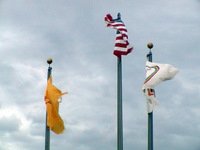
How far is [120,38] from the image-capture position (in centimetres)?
2523

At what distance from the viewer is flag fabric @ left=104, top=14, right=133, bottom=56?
979 inches

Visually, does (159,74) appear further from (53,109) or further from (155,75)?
(53,109)

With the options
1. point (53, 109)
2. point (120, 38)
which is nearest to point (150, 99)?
point (120, 38)

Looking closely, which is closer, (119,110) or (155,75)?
(119,110)

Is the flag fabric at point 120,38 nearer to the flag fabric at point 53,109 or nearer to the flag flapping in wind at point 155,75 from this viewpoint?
the flag flapping in wind at point 155,75

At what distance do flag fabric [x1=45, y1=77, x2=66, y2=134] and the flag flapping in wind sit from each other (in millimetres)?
4870

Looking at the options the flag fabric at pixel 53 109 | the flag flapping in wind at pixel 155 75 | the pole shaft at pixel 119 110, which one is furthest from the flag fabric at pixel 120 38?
the flag fabric at pixel 53 109

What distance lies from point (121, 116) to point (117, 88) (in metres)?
1.50

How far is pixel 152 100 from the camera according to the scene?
2420 cm

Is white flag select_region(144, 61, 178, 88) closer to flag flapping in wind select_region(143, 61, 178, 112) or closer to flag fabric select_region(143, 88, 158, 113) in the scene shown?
flag flapping in wind select_region(143, 61, 178, 112)

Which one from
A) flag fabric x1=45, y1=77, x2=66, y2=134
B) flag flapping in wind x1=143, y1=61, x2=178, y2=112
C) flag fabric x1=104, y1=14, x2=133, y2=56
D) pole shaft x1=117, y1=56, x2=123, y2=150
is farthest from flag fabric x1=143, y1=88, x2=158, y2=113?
flag fabric x1=45, y1=77, x2=66, y2=134

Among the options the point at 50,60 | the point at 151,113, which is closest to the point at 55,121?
the point at 50,60

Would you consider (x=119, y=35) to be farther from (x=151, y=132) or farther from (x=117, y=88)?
(x=151, y=132)

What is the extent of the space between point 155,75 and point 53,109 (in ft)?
18.3
